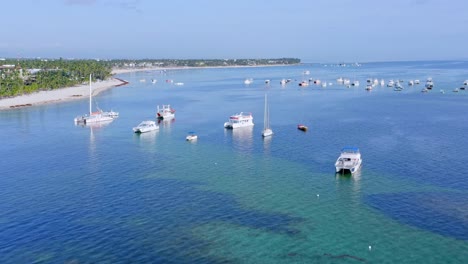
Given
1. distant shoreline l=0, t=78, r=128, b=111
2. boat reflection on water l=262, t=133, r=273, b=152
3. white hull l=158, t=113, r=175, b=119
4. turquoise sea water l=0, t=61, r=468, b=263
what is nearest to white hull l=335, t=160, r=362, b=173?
turquoise sea water l=0, t=61, r=468, b=263

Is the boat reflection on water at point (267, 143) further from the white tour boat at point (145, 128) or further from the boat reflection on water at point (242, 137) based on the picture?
the white tour boat at point (145, 128)

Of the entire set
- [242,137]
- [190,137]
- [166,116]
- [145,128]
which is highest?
[166,116]

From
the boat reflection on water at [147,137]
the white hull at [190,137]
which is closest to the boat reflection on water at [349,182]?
the white hull at [190,137]

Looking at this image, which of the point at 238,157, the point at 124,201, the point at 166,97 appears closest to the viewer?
the point at 124,201

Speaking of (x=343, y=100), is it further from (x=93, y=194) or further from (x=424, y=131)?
(x=93, y=194)

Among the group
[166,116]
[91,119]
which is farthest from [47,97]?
[166,116]

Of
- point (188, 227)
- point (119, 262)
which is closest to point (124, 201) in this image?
point (188, 227)

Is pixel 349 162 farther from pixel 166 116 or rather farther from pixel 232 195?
pixel 166 116
